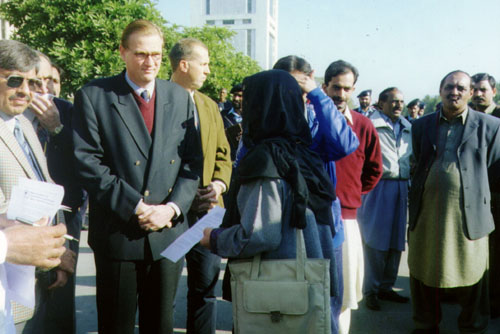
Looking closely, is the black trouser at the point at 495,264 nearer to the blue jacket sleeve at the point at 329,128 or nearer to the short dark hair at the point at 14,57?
the blue jacket sleeve at the point at 329,128

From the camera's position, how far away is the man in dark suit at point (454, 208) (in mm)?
3643

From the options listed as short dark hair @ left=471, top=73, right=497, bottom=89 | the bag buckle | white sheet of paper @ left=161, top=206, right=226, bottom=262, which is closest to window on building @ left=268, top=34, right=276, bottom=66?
short dark hair @ left=471, top=73, right=497, bottom=89

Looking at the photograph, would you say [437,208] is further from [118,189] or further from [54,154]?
[54,154]

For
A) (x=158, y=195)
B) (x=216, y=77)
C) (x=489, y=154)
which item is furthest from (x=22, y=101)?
(x=216, y=77)

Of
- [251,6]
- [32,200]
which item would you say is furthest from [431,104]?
[32,200]

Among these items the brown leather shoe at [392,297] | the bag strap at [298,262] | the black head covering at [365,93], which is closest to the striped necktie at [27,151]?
the bag strap at [298,262]

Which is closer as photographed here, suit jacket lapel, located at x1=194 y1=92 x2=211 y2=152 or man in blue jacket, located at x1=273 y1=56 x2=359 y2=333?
man in blue jacket, located at x1=273 y1=56 x2=359 y2=333

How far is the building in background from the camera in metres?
119

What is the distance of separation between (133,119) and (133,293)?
0.95 m

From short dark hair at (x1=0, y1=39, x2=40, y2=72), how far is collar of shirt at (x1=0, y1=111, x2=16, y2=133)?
21 cm

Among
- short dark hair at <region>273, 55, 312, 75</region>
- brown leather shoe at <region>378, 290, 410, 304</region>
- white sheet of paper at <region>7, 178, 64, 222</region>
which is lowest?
brown leather shoe at <region>378, 290, 410, 304</region>

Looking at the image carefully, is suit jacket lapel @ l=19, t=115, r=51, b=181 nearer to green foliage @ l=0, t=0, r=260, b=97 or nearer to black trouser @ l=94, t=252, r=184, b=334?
black trouser @ l=94, t=252, r=184, b=334

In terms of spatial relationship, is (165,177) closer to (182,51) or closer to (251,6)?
(182,51)

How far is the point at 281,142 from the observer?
2.06m
